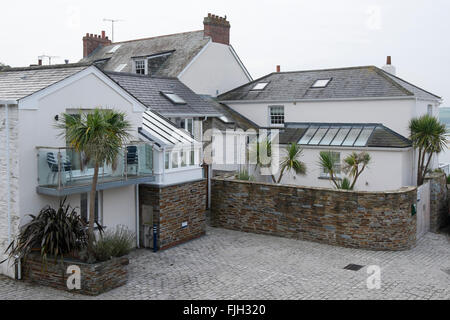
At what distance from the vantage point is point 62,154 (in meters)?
13.6

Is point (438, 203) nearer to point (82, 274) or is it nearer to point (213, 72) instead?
point (213, 72)

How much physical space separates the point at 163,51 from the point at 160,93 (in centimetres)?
800

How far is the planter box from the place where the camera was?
1265 cm

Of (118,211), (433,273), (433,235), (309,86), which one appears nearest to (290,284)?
(433,273)

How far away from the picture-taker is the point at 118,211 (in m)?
16.6

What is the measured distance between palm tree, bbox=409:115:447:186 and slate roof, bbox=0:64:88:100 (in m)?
15.4

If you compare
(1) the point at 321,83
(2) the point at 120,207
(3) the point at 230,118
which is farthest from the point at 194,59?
(2) the point at 120,207

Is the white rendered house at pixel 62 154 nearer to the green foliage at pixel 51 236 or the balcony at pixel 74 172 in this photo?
the balcony at pixel 74 172

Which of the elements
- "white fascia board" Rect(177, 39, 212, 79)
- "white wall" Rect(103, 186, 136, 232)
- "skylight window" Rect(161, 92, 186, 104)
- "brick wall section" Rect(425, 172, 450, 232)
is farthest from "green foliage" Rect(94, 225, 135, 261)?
"brick wall section" Rect(425, 172, 450, 232)

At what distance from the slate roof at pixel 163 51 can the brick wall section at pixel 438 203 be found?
1403cm

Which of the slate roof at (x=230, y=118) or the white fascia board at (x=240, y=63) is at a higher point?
the white fascia board at (x=240, y=63)

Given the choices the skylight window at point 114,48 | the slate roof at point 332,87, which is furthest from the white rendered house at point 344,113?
the skylight window at point 114,48

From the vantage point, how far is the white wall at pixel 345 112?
23.5 m

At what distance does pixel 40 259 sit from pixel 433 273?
38.6 feet
